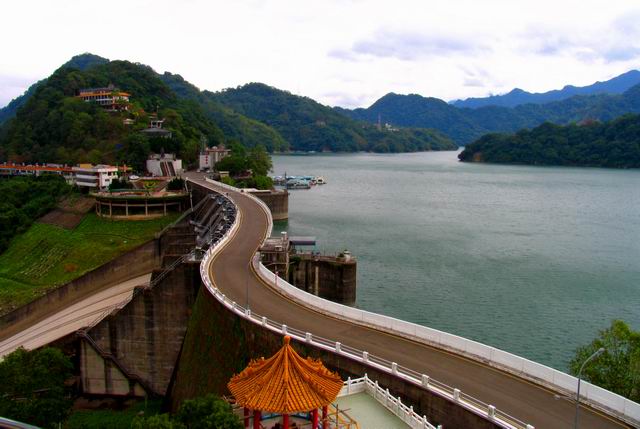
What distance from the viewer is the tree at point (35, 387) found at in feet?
87.9

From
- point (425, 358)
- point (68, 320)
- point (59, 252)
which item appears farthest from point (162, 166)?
point (425, 358)

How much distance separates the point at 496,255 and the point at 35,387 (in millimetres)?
48479

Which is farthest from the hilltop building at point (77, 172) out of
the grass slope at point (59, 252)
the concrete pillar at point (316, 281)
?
the concrete pillar at point (316, 281)

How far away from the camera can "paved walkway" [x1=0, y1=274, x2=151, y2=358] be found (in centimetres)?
4081

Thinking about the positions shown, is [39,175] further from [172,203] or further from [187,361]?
[187,361]

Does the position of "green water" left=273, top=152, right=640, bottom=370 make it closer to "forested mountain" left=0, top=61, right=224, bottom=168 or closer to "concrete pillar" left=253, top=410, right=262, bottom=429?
"concrete pillar" left=253, top=410, right=262, bottom=429

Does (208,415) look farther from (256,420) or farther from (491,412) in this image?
(491,412)

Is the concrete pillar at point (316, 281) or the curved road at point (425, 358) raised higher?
the curved road at point (425, 358)

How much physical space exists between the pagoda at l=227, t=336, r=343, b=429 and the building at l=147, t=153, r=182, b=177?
85621 millimetres

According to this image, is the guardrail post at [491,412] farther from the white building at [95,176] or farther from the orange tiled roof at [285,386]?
the white building at [95,176]

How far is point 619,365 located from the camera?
22.4 m

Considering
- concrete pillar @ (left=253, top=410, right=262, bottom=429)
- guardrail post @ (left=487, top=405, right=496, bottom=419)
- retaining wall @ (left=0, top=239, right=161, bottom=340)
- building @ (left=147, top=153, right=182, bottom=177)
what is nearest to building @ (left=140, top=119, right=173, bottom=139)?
building @ (left=147, top=153, right=182, bottom=177)

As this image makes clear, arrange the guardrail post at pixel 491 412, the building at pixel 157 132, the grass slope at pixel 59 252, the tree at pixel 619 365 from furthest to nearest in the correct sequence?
the building at pixel 157 132 < the grass slope at pixel 59 252 < the tree at pixel 619 365 < the guardrail post at pixel 491 412

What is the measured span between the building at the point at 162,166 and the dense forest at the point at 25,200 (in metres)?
14.9
